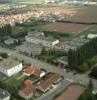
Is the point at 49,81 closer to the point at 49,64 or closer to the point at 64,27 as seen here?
the point at 49,64

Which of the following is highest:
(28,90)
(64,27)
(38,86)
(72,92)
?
(28,90)

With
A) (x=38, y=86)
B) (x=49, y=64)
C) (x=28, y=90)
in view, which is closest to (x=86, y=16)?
(x=49, y=64)

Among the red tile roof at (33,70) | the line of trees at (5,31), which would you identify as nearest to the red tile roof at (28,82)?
the red tile roof at (33,70)

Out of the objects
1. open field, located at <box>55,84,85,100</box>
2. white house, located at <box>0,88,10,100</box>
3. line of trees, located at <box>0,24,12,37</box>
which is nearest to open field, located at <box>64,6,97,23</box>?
line of trees, located at <box>0,24,12,37</box>

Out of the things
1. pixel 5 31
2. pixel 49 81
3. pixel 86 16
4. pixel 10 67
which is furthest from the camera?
pixel 86 16

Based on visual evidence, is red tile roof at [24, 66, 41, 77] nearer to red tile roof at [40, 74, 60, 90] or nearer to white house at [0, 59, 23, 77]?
white house at [0, 59, 23, 77]

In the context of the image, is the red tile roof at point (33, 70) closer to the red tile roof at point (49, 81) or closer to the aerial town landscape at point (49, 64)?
the aerial town landscape at point (49, 64)

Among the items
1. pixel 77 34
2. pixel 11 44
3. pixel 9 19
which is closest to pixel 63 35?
pixel 77 34
